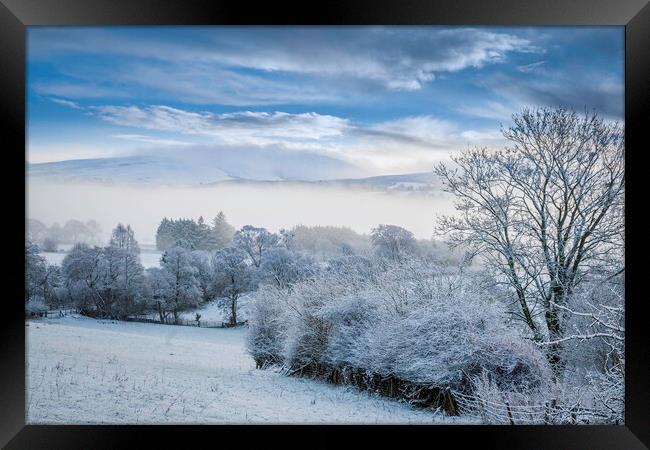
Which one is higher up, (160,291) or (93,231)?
(93,231)

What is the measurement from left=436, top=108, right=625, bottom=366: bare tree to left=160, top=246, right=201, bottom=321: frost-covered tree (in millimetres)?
A: 2339

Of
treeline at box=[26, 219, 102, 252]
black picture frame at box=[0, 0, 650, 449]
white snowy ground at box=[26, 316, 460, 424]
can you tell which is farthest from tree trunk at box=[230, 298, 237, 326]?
treeline at box=[26, 219, 102, 252]

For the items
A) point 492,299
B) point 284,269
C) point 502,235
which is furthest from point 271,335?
point 502,235

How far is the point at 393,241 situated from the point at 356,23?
1.84 m

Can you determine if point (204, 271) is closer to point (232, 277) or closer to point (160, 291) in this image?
point (232, 277)

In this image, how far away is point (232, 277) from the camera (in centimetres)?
405

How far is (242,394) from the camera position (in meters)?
3.66

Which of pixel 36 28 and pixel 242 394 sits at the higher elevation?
pixel 36 28

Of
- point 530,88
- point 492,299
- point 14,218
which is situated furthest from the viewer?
point 492,299

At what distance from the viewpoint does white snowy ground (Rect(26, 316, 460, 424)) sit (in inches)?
138

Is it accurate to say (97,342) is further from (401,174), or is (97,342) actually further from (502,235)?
(502,235)

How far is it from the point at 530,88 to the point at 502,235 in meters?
1.30

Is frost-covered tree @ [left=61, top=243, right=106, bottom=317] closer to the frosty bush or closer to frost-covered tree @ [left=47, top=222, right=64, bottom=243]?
frost-covered tree @ [left=47, top=222, right=64, bottom=243]

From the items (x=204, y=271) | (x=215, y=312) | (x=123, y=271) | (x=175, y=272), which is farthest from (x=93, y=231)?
(x=215, y=312)
